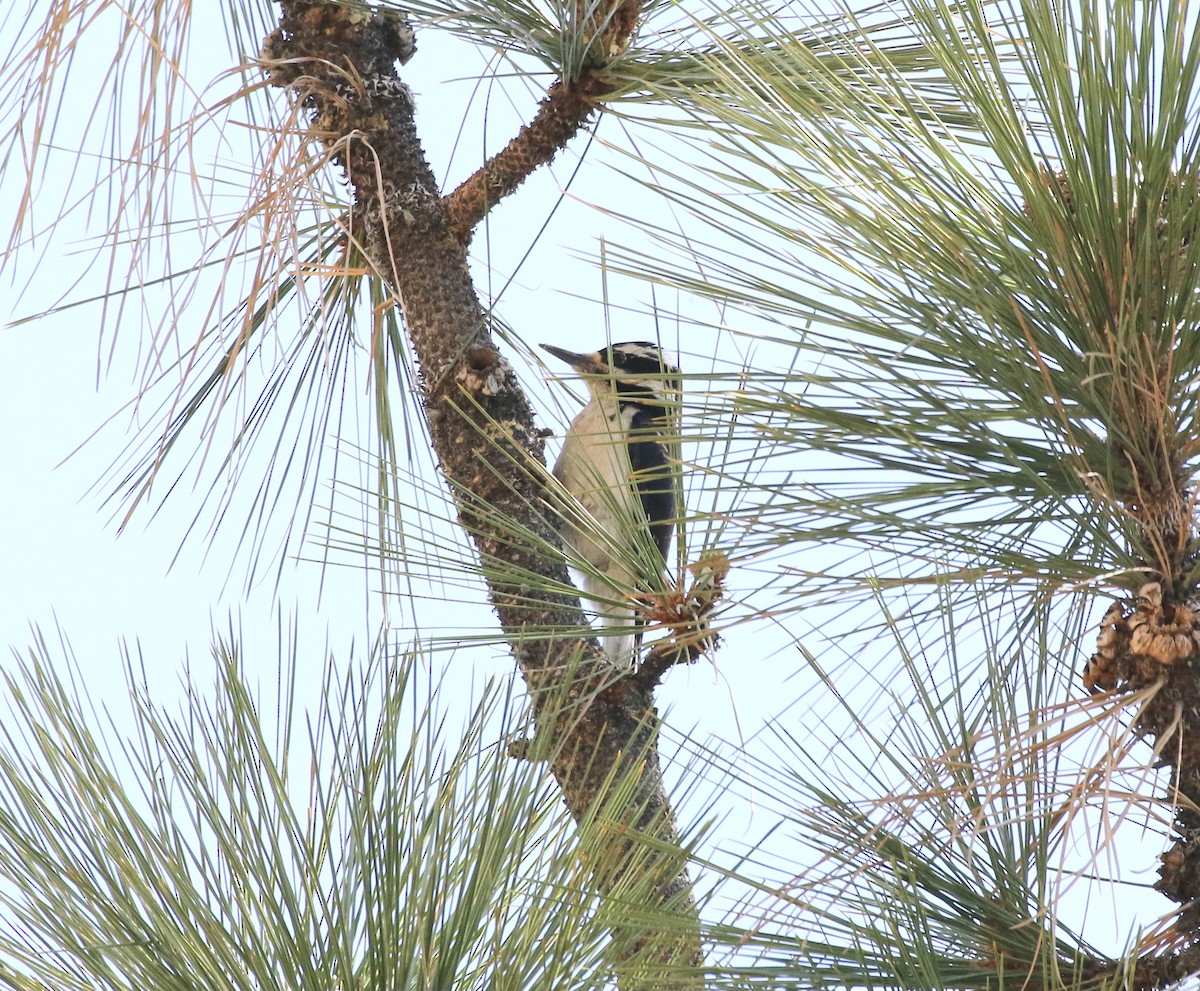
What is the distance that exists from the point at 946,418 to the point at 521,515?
26.1 inches

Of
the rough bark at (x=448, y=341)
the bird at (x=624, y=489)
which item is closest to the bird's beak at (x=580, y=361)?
the bird at (x=624, y=489)

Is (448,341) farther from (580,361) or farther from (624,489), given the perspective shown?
(580,361)

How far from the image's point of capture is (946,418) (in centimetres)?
89

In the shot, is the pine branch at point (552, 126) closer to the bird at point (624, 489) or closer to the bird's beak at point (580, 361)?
the bird at point (624, 489)

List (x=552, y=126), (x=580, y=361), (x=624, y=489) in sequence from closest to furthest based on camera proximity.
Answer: (x=552, y=126) < (x=624, y=489) < (x=580, y=361)

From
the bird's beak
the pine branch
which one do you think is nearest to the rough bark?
the pine branch

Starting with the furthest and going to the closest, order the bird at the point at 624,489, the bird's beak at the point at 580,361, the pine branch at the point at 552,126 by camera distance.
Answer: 1. the bird's beak at the point at 580,361
2. the pine branch at the point at 552,126
3. the bird at the point at 624,489

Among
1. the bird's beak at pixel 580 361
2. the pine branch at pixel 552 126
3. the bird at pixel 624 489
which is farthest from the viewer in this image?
the bird's beak at pixel 580 361

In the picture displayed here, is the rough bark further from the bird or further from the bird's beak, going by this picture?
the bird's beak

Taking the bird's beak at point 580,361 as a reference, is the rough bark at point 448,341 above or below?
below

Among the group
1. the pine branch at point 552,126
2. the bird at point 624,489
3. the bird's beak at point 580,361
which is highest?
the bird's beak at point 580,361

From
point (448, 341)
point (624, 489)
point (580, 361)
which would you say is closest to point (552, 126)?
point (448, 341)

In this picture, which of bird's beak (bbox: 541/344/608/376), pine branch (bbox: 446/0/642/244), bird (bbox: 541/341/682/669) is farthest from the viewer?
bird's beak (bbox: 541/344/608/376)

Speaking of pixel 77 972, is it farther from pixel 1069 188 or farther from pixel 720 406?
pixel 1069 188
